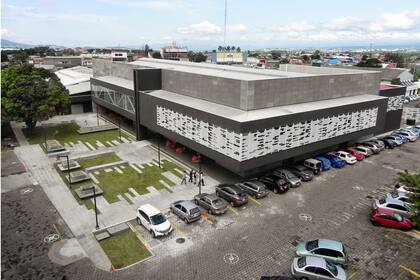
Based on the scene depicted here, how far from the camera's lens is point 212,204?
1110 inches

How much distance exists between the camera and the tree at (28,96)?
46406 mm

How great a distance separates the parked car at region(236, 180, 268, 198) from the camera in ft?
102

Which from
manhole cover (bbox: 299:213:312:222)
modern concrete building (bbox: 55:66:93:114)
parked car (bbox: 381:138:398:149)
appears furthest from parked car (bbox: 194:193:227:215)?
modern concrete building (bbox: 55:66:93:114)

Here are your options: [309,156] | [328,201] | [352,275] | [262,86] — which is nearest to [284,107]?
[262,86]

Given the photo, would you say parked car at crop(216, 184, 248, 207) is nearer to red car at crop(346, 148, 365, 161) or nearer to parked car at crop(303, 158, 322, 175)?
parked car at crop(303, 158, 322, 175)

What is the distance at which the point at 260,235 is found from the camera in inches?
994

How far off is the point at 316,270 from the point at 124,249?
13.5 meters

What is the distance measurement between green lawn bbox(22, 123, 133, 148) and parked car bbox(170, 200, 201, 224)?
23944mm

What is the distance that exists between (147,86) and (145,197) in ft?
70.1

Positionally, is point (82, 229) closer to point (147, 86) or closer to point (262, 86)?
point (262, 86)

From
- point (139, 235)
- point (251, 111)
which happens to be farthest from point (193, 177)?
point (139, 235)

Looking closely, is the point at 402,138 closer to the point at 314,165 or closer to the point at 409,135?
the point at 409,135

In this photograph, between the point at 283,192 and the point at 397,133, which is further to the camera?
the point at 397,133

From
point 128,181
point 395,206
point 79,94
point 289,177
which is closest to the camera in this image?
point 395,206
